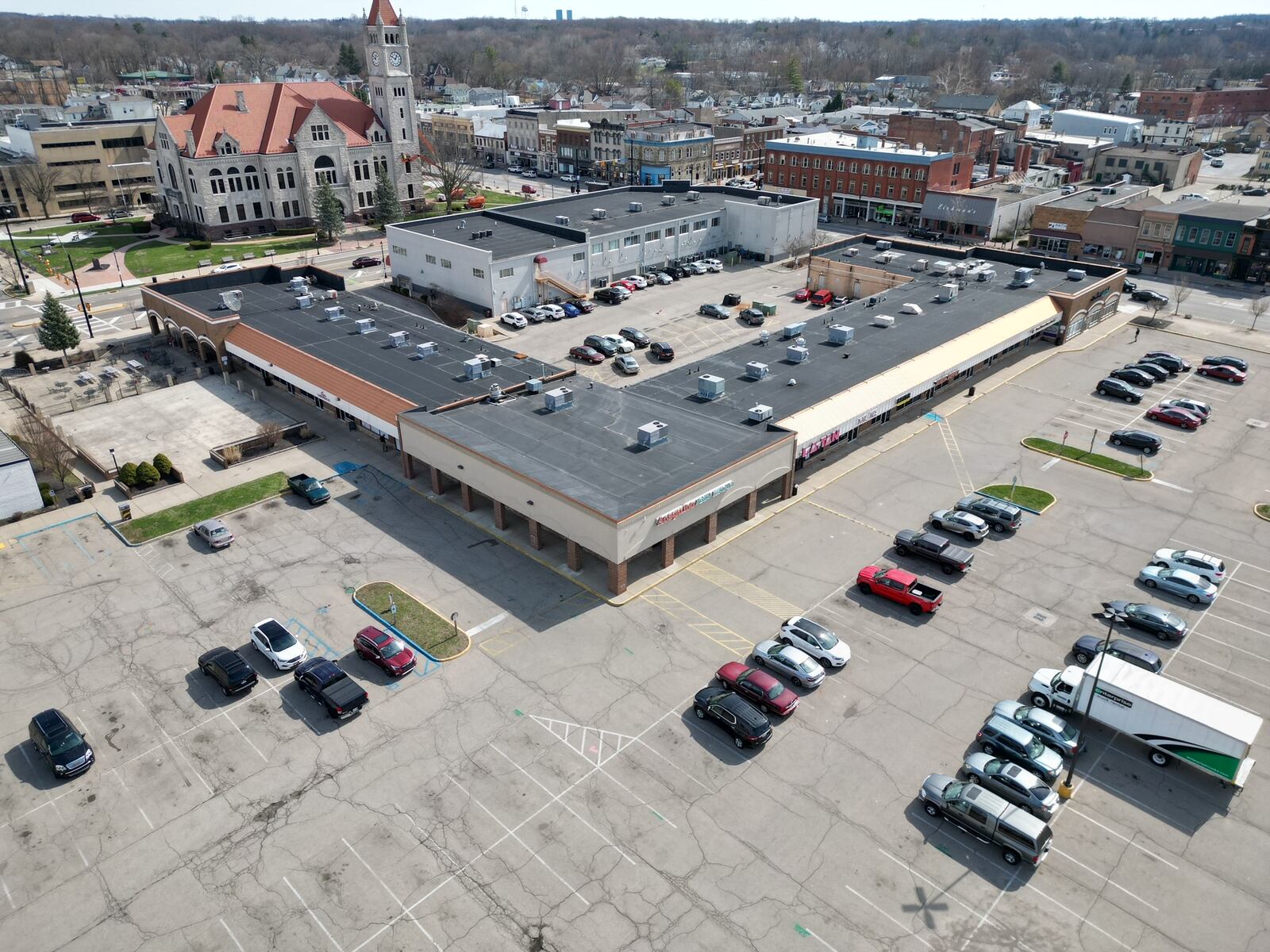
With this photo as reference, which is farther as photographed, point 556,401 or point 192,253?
point 192,253

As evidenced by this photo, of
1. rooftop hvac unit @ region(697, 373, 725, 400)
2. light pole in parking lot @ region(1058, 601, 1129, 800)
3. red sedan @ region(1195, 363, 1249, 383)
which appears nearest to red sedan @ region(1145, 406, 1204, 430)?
red sedan @ region(1195, 363, 1249, 383)

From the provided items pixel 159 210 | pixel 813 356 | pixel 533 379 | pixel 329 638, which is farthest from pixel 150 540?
pixel 159 210

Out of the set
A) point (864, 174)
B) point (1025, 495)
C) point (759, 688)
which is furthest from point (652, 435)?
point (864, 174)

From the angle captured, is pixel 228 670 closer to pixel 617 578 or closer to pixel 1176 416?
pixel 617 578

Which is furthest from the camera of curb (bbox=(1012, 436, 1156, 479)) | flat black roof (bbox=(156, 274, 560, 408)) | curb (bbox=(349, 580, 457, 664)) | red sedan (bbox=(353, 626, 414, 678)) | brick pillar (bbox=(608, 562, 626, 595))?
flat black roof (bbox=(156, 274, 560, 408))

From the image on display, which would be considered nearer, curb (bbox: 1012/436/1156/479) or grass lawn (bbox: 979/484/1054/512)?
grass lawn (bbox: 979/484/1054/512)

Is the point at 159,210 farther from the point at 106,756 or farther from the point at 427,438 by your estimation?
the point at 106,756

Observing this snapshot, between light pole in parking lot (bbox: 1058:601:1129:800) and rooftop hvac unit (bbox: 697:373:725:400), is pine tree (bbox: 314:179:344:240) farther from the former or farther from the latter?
light pole in parking lot (bbox: 1058:601:1129:800)
